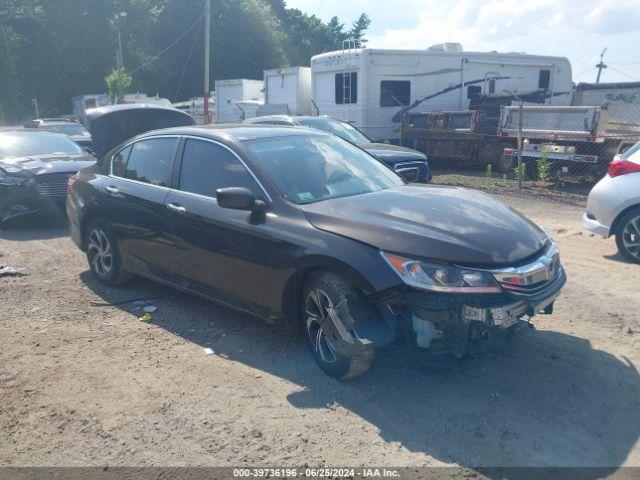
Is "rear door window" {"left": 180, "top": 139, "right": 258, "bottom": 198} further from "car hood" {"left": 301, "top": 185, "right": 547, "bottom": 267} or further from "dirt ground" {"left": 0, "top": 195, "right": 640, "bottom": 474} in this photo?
"dirt ground" {"left": 0, "top": 195, "right": 640, "bottom": 474}

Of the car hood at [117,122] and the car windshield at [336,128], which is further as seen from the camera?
the car windshield at [336,128]

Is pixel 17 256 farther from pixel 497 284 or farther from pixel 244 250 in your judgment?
pixel 497 284

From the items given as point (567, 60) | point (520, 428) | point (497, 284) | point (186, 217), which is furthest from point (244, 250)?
point (567, 60)

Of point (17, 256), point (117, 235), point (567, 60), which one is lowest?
point (17, 256)

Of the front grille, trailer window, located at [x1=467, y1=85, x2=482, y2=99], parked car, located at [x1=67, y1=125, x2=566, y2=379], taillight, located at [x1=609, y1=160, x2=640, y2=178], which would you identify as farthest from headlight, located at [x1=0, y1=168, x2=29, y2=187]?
trailer window, located at [x1=467, y1=85, x2=482, y2=99]

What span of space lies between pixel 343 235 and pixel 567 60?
2067 cm

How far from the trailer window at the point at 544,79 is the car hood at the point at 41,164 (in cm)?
1648

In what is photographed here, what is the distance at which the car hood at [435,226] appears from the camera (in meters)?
3.75

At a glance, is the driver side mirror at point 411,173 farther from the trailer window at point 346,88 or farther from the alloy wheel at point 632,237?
the trailer window at point 346,88

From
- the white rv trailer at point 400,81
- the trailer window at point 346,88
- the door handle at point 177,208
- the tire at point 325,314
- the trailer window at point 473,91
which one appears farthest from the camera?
the trailer window at point 473,91

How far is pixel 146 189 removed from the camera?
5523mm

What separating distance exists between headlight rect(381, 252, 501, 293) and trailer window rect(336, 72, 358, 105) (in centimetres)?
1510

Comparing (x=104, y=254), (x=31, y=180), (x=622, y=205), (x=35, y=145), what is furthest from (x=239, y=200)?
(x=35, y=145)

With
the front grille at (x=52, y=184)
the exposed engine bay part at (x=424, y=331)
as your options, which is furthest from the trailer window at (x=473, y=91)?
the exposed engine bay part at (x=424, y=331)
